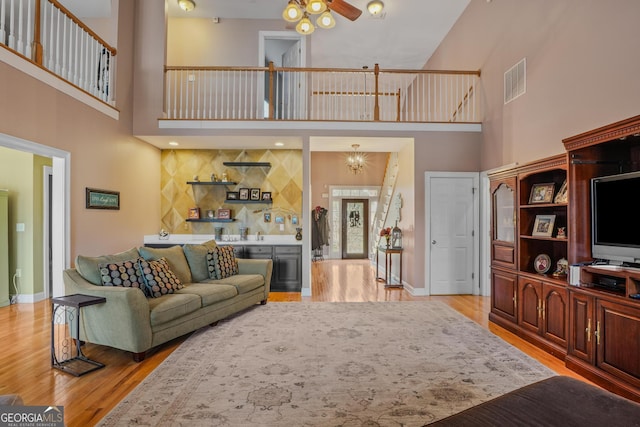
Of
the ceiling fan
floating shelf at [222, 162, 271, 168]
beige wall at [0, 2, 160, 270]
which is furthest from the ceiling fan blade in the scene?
beige wall at [0, 2, 160, 270]

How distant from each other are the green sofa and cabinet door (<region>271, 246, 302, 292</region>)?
1334mm

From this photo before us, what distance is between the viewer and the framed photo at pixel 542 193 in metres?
3.66

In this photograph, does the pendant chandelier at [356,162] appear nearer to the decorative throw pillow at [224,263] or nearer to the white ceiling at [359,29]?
the white ceiling at [359,29]

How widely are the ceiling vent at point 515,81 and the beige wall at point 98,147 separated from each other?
5.86 m

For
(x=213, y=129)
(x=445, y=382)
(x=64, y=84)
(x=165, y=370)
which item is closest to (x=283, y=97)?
(x=213, y=129)

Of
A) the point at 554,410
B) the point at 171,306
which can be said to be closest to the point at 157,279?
the point at 171,306

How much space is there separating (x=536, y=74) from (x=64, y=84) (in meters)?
5.85

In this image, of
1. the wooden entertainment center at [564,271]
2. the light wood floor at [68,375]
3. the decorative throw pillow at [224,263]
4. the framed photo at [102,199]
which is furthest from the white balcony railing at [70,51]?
the wooden entertainment center at [564,271]

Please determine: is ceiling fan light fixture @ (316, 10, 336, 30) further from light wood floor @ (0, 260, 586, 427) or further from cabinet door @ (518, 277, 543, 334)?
light wood floor @ (0, 260, 586, 427)

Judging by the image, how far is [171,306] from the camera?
136 inches

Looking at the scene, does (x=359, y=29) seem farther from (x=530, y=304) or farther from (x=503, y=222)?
(x=530, y=304)

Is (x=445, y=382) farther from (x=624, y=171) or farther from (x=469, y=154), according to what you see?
(x=469, y=154)

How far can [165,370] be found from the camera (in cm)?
294

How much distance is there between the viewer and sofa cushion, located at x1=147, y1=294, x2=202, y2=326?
3.30m
